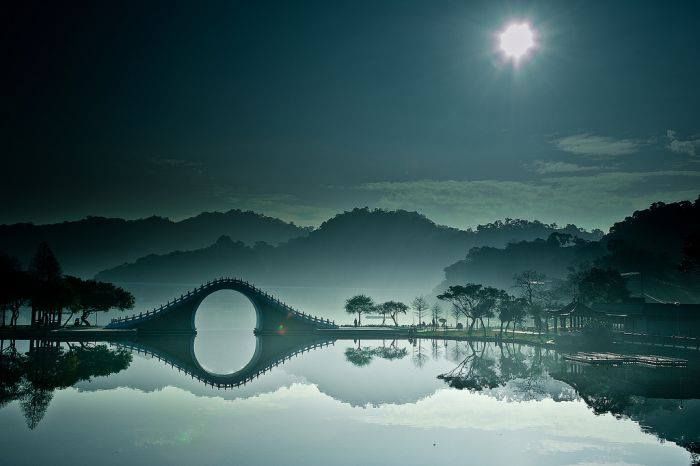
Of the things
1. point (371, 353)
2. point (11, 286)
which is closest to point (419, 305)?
point (371, 353)

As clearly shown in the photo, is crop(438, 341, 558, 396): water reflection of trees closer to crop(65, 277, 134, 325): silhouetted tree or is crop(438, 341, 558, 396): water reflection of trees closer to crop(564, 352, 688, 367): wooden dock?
crop(564, 352, 688, 367): wooden dock

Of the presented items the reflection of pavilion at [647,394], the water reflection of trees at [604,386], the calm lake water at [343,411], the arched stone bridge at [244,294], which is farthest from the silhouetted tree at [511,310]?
the arched stone bridge at [244,294]

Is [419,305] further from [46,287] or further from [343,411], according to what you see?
[343,411]

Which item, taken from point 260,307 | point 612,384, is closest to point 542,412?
point 612,384

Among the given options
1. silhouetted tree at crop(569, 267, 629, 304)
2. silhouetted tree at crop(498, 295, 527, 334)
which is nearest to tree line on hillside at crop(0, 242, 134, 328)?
silhouetted tree at crop(498, 295, 527, 334)

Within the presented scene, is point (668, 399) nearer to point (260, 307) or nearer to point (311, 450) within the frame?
point (311, 450)
